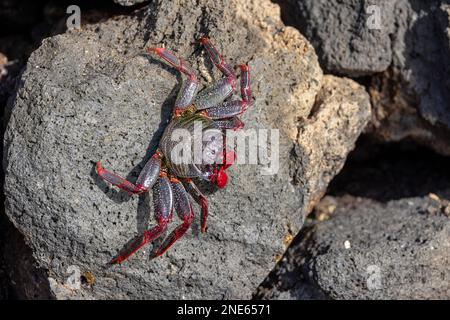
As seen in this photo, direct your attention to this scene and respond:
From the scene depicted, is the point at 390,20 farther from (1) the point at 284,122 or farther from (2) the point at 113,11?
(2) the point at 113,11

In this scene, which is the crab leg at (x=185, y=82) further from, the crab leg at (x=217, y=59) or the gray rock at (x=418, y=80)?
the gray rock at (x=418, y=80)

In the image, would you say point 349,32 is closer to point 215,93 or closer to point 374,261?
point 215,93

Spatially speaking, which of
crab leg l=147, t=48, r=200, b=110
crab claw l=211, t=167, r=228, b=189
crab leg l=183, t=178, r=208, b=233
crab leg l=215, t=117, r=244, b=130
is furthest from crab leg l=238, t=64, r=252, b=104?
crab leg l=183, t=178, r=208, b=233

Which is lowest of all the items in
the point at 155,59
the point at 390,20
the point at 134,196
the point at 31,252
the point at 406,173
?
the point at 406,173

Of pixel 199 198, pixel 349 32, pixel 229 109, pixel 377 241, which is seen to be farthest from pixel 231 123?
pixel 377 241


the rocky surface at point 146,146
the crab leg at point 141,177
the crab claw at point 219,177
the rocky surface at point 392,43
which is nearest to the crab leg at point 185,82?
the rocky surface at point 146,146

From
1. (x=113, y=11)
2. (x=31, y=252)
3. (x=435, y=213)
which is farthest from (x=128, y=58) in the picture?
(x=435, y=213)

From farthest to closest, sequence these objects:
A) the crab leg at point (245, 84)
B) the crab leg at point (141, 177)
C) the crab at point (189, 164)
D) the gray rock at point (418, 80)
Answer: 1. the gray rock at point (418, 80)
2. the crab leg at point (245, 84)
3. the crab at point (189, 164)
4. the crab leg at point (141, 177)
